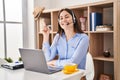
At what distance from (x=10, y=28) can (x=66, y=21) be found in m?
1.52

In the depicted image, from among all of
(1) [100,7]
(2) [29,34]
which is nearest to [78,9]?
(1) [100,7]

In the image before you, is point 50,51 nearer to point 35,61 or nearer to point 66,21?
point 66,21

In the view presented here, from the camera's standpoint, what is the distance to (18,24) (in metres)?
3.48

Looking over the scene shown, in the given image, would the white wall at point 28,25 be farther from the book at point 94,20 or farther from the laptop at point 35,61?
the laptop at point 35,61

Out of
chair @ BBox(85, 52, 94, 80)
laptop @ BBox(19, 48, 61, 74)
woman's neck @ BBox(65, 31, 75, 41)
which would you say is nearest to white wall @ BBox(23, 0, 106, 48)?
woman's neck @ BBox(65, 31, 75, 41)

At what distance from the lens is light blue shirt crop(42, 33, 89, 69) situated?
79.7 inches

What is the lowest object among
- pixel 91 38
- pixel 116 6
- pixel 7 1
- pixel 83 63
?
pixel 83 63

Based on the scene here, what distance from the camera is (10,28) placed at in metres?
3.35

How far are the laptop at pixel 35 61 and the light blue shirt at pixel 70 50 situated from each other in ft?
1.69

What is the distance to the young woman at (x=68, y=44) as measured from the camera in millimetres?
2043

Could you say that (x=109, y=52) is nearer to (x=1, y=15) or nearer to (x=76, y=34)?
(x=76, y=34)

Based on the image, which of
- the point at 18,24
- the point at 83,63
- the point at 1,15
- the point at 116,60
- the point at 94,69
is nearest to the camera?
the point at 83,63

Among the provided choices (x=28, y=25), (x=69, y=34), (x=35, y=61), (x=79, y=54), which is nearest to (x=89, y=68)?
(x=79, y=54)

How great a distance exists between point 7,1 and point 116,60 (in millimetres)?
2242
